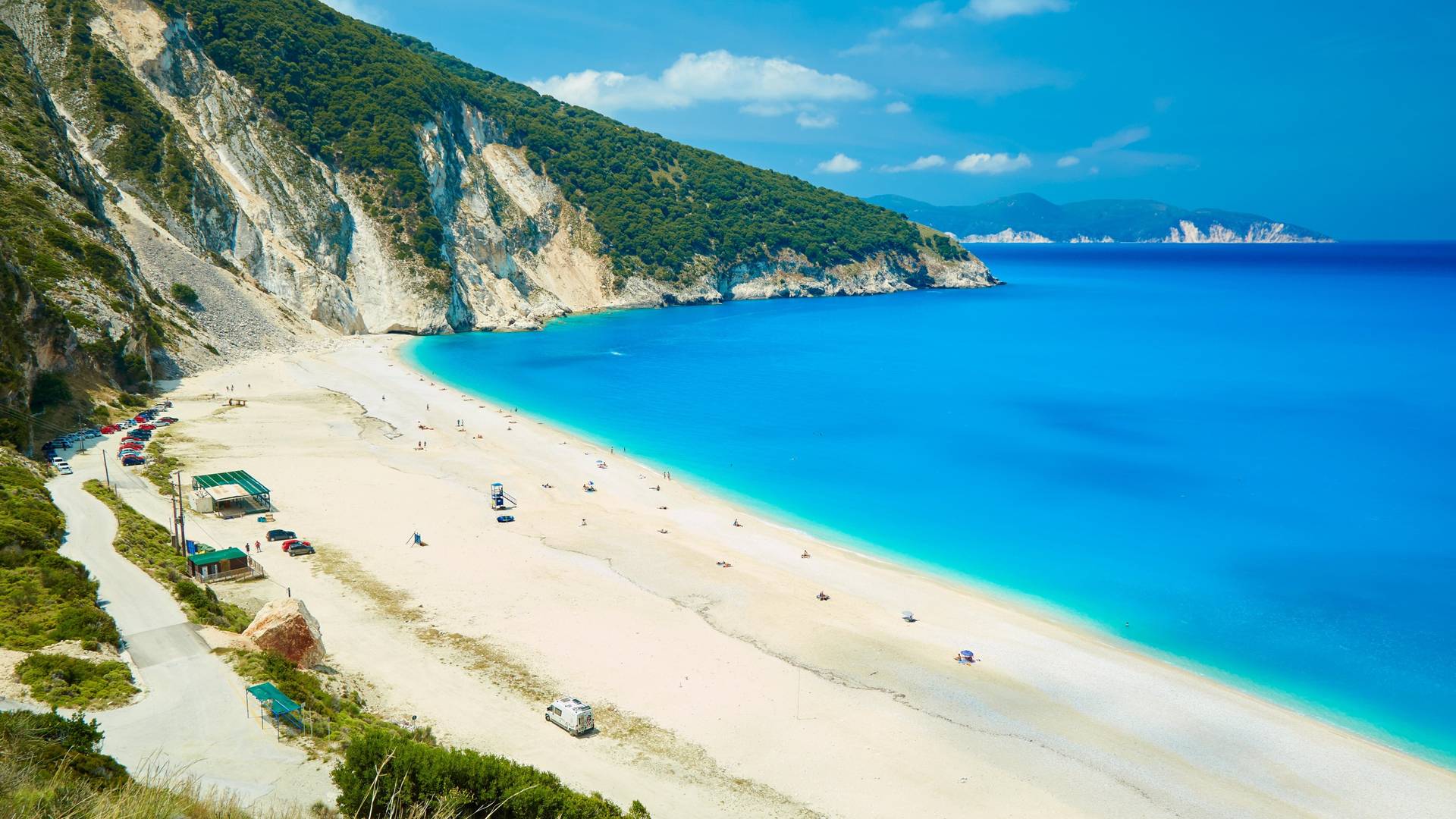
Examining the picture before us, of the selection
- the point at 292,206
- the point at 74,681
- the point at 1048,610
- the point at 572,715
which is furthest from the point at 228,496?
the point at 292,206

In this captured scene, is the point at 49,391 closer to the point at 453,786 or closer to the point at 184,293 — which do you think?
the point at 184,293

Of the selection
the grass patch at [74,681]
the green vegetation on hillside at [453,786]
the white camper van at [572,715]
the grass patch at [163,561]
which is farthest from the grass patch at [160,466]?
the green vegetation on hillside at [453,786]

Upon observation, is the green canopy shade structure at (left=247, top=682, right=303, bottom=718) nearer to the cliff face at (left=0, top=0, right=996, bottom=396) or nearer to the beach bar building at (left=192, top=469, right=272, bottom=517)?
the beach bar building at (left=192, top=469, right=272, bottom=517)

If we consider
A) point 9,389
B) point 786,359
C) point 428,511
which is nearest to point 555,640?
point 428,511

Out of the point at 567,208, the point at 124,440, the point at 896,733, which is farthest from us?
the point at 567,208

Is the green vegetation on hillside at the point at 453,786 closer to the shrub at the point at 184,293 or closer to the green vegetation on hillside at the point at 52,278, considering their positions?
the green vegetation on hillside at the point at 52,278

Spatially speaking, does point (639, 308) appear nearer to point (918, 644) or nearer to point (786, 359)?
point (786, 359)

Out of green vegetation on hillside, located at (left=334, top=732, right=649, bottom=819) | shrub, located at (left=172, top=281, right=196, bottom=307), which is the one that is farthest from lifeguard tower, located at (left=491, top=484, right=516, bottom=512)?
shrub, located at (left=172, top=281, right=196, bottom=307)
